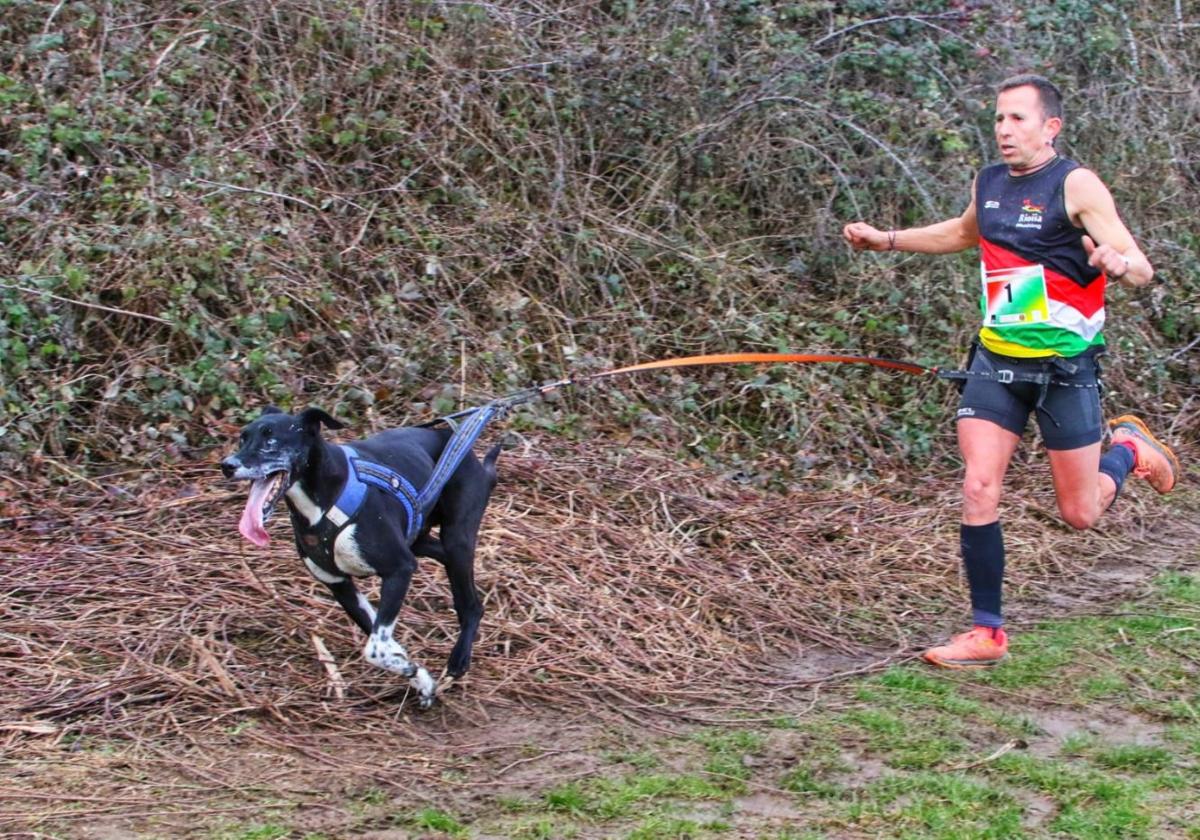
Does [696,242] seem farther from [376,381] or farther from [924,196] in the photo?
[376,381]

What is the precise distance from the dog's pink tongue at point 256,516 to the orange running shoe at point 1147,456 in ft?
12.9

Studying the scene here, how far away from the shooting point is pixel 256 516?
4492 millimetres

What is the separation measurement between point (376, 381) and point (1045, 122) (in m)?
4.01

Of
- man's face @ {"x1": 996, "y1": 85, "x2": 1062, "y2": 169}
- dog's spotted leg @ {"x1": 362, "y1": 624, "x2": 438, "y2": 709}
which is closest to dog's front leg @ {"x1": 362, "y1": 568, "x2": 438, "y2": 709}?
dog's spotted leg @ {"x1": 362, "y1": 624, "x2": 438, "y2": 709}

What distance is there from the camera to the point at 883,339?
904 cm

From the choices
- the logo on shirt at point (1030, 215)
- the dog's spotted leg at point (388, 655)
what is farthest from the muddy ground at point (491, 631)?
the logo on shirt at point (1030, 215)

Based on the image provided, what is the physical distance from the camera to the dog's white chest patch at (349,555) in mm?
4699

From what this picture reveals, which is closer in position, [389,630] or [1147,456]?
[389,630]

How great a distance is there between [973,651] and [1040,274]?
5.06ft

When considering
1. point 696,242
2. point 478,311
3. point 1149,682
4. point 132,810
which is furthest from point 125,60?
point 1149,682

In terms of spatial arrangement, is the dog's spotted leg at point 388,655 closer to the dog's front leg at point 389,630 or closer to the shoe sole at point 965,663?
the dog's front leg at point 389,630

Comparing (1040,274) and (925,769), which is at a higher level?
(1040,274)

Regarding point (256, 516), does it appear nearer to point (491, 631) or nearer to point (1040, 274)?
point (491, 631)

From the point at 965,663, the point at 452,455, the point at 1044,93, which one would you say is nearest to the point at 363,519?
the point at 452,455
